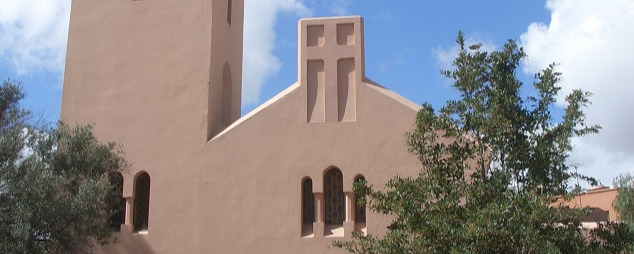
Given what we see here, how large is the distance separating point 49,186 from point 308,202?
4.82 metres

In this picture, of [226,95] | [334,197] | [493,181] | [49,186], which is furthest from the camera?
[226,95]

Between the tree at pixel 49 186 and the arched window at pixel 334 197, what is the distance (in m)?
3.97

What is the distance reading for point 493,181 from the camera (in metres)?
9.70

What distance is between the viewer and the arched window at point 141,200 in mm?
14367

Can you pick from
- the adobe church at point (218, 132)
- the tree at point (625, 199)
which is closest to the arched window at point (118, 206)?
the adobe church at point (218, 132)

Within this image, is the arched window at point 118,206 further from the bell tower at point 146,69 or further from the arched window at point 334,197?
the arched window at point 334,197

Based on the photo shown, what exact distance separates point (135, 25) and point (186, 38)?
1.21m

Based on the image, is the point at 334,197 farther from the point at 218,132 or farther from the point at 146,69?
the point at 146,69

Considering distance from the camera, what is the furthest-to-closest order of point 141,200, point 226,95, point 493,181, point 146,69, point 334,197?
point 226,95, point 146,69, point 141,200, point 334,197, point 493,181

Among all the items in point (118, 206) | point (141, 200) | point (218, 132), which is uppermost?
point (218, 132)

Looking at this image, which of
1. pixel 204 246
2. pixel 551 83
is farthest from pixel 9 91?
pixel 551 83

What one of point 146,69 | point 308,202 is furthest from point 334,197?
point 146,69

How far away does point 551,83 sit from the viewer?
9.97m

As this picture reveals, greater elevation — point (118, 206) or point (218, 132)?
point (218, 132)
